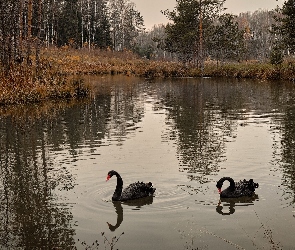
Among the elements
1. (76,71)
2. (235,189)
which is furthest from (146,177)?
(76,71)

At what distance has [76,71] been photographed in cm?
5575

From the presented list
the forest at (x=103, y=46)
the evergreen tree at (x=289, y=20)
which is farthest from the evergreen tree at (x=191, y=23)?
the evergreen tree at (x=289, y=20)

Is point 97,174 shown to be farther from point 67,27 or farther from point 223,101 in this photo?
point 67,27

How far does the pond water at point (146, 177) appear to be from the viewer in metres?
7.78

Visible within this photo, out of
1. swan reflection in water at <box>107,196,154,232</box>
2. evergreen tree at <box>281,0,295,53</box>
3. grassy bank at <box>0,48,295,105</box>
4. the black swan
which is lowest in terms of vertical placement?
swan reflection in water at <box>107,196,154,232</box>

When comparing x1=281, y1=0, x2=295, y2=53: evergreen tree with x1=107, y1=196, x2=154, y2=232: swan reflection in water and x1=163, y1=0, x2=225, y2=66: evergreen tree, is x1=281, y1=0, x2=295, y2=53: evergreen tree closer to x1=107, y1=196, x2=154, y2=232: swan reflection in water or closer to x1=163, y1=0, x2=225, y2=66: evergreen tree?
x1=163, y1=0, x2=225, y2=66: evergreen tree

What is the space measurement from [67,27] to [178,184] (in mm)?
75509

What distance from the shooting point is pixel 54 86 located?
28.0 metres

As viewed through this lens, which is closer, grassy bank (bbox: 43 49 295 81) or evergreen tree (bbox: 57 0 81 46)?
grassy bank (bbox: 43 49 295 81)

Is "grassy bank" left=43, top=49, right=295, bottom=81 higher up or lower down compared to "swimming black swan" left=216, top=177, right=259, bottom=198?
higher up

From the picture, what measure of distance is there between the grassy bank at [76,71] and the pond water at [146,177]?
125 inches

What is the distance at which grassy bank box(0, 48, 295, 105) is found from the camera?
25.9 meters

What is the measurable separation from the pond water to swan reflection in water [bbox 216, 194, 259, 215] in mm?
22

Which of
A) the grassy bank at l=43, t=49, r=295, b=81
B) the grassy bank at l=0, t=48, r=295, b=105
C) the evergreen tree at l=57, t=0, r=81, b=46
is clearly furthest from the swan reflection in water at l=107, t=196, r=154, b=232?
the evergreen tree at l=57, t=0, r=81, b=46
